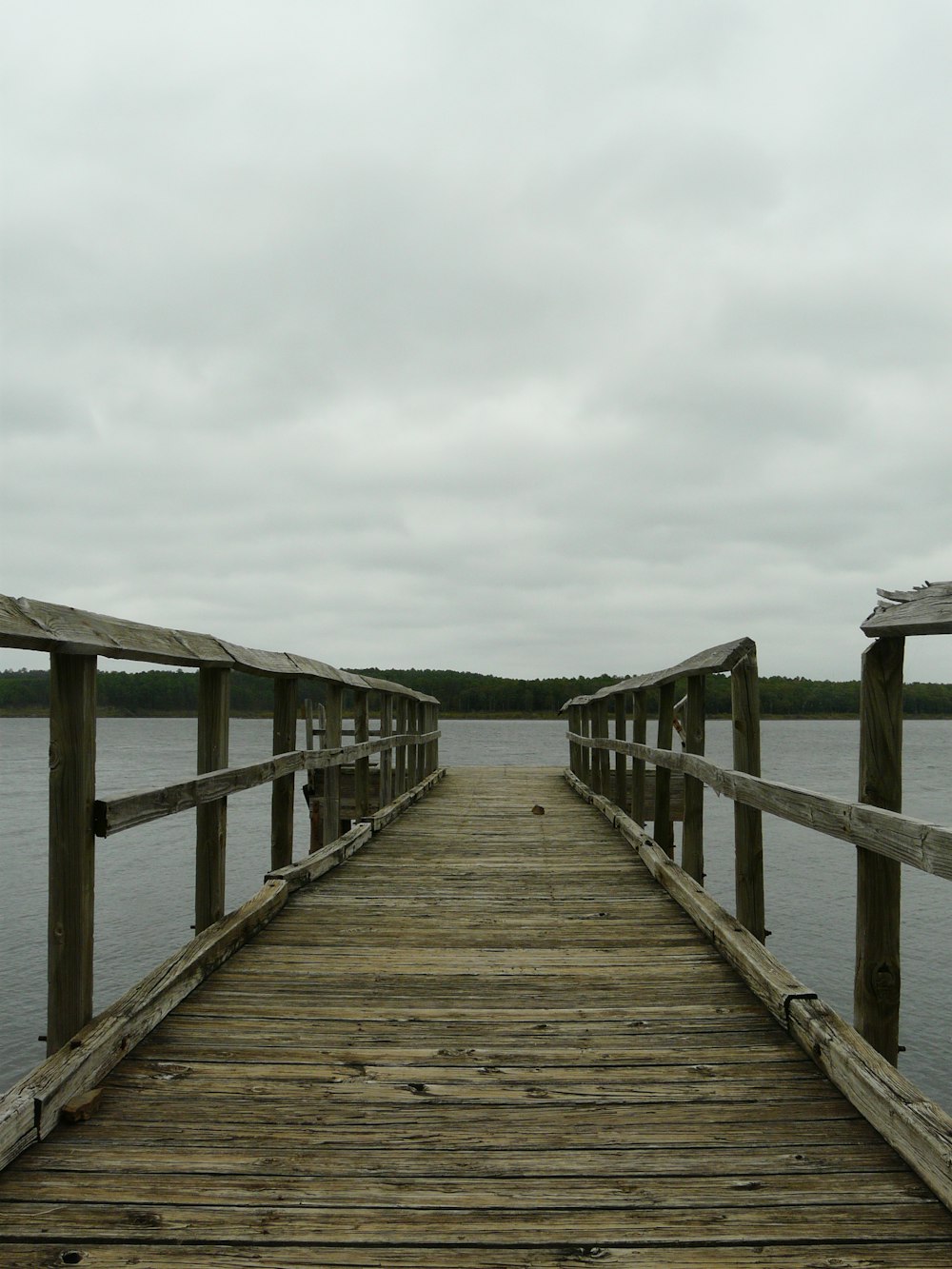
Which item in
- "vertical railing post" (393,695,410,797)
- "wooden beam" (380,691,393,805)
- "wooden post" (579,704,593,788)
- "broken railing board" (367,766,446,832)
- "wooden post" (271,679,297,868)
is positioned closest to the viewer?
"wooden post" (271,679,297,868)

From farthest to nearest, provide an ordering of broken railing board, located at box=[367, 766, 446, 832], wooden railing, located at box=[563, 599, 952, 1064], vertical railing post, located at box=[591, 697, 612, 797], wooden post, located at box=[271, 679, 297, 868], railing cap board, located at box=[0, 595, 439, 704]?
vertical railing post, located at box=[591, 697, 612, 797] → broken railing board, located at box=[367, 766, 446, 832] → wooden post, located at box=[271, 679, 297, 868] → wooden railing, located at box=[563, 599, 952, 1064] → railing cap board, located at box=[0, 595, 439, 704]

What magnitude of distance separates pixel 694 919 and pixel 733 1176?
2.53m

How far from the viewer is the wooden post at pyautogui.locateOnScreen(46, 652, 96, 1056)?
8.78ft

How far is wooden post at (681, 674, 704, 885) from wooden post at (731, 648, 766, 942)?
79 centimetres

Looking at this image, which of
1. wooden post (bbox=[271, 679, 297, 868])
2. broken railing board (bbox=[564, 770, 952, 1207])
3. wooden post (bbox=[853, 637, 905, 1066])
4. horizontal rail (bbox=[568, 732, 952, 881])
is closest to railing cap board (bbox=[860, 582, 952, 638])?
wooden post (bbox=[853, 637, 905, 1066])

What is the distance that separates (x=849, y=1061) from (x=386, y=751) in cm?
693

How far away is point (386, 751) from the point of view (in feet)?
30.2

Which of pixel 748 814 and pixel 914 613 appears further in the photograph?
pixel 748 814

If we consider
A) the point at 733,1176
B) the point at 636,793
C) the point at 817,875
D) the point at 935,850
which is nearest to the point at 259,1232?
the point at 733,1176

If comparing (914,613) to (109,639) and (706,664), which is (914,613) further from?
(109,639)

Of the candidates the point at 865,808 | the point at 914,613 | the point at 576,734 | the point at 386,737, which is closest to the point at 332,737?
the point at 386,737

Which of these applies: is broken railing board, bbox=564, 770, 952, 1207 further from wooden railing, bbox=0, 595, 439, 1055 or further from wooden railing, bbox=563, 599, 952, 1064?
wooden railing, bbox=0, 595, 439, 1055

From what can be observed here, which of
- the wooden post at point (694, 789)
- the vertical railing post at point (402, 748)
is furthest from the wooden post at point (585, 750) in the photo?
the wooden post at point (694, 789)

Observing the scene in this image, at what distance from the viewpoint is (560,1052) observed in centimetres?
291
